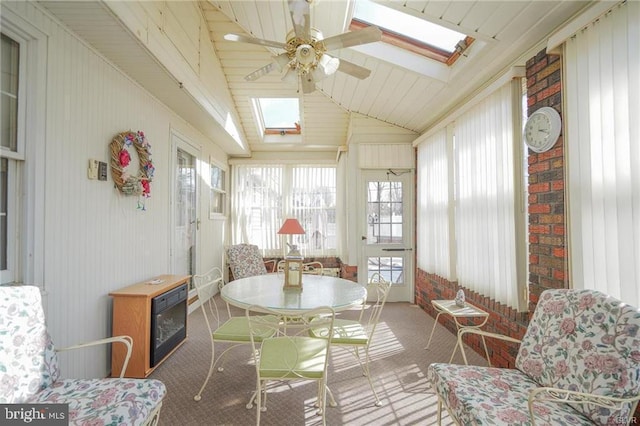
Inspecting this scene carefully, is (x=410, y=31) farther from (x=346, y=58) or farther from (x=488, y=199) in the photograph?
(x=488, y=199)

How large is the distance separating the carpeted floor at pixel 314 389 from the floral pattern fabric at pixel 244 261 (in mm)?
1407

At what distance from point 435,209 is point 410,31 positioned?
2.08m

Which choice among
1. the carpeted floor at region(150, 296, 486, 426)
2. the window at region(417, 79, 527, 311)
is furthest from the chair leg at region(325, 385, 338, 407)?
the window at region(417, 79, 527, 311)

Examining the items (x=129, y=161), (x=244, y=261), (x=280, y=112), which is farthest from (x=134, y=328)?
(x=280, y=112)

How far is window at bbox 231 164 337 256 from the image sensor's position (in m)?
5.62

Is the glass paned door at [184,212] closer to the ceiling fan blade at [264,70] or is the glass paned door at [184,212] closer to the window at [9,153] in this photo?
the ceiling fan blade at [264,70]

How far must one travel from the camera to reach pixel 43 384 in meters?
1.44

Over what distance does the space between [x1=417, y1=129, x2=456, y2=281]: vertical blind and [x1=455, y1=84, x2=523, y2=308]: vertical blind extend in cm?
24

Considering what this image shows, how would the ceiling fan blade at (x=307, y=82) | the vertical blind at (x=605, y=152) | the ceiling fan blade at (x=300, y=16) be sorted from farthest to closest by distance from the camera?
1. the ceiling fan blade at (x=307, y=82)
2. the ceiling fan blade at (x=300, y=16)
3. the vertical blind at (x=605, y=152)

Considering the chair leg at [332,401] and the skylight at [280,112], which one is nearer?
the chair leg at [332,401]

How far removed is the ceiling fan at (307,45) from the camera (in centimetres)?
183

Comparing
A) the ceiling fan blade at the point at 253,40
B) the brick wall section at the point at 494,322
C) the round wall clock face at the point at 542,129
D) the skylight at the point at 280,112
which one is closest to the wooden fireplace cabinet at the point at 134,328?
the ceiling fan blade at the point at 253,40

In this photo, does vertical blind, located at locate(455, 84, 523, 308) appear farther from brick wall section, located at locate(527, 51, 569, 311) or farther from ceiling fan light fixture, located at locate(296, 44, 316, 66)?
ceiling fan light fixture, located at locate(296, 44, 316, 66)

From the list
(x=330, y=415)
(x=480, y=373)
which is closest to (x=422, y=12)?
(x=480, y=373)
